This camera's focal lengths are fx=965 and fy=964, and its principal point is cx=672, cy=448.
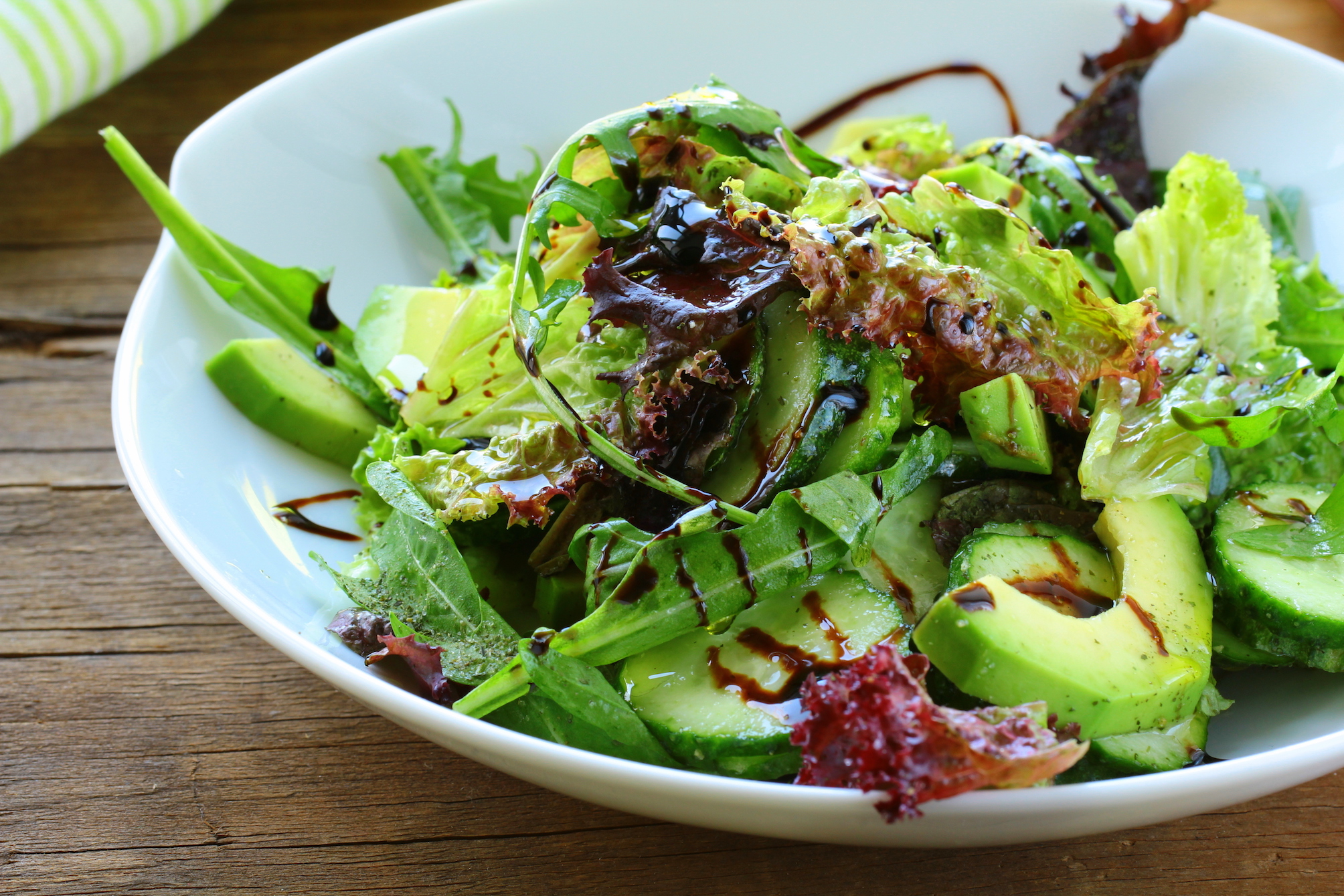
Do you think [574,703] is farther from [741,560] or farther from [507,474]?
[507,474]

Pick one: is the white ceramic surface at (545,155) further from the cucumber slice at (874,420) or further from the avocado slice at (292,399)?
the cucumber slice at (874,420)

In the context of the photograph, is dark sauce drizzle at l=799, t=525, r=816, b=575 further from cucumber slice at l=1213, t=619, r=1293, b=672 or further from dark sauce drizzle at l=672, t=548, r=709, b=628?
cucumber slice at l=1213, t=619, r=1293, b=672

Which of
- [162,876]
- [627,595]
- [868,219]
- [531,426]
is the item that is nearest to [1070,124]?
[868,219]

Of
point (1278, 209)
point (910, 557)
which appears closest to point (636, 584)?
point (910, 557)

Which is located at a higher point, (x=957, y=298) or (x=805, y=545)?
(x=957, y=298)

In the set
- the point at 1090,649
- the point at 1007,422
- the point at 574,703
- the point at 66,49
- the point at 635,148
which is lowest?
the point at 66,49

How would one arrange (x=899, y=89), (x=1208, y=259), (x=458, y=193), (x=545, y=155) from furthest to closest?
(x=899, y=89) → (x=545, y=155) → (x=458, y=193) → (x=1208, y=259)

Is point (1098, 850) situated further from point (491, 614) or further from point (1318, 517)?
point (491, 614)
